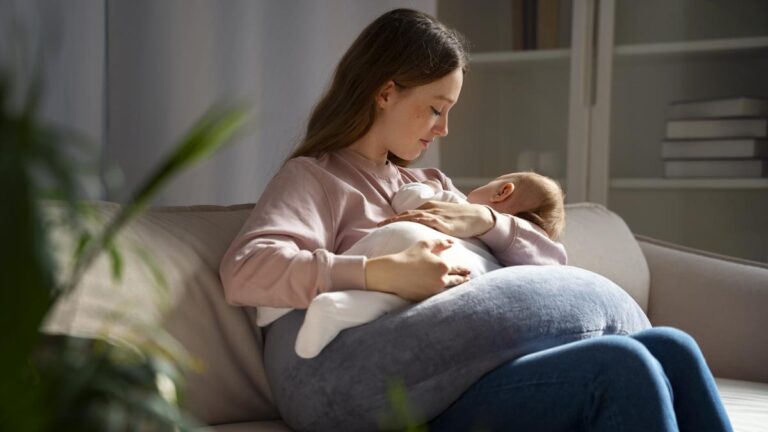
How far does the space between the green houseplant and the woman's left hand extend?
116 cm

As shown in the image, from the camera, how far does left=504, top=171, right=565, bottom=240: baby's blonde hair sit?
1705 mm

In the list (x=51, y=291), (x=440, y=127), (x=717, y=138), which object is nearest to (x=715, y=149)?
(x=717, y=138)

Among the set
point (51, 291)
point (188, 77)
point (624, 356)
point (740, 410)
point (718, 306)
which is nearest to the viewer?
point (51, 291)

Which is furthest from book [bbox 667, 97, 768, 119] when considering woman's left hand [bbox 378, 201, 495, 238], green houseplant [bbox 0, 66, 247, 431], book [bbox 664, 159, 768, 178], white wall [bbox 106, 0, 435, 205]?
green houseplant [bbox 0, 66, 247, 431]

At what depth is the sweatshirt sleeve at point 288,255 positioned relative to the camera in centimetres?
134

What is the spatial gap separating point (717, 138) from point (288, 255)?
1819 mm

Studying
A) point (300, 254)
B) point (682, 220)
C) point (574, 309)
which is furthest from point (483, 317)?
point (682, 220)

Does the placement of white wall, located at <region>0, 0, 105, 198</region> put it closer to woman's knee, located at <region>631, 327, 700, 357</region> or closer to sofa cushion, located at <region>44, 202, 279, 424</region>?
sofa cushion, located at <region>44, 202, 279, 424</region>

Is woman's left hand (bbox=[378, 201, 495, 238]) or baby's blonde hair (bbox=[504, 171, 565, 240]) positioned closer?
woman's left hand (bbox=[378, 201, 495, 238])

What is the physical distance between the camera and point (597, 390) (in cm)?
118

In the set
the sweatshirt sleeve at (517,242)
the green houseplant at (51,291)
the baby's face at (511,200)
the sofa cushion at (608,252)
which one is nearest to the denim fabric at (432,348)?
the sweatshirt sleeve at (517,242)

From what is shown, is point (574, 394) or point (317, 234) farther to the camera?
point (317, 234)

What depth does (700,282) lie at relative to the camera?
1997 millimetres

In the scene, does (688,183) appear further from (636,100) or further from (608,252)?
(608,252)
